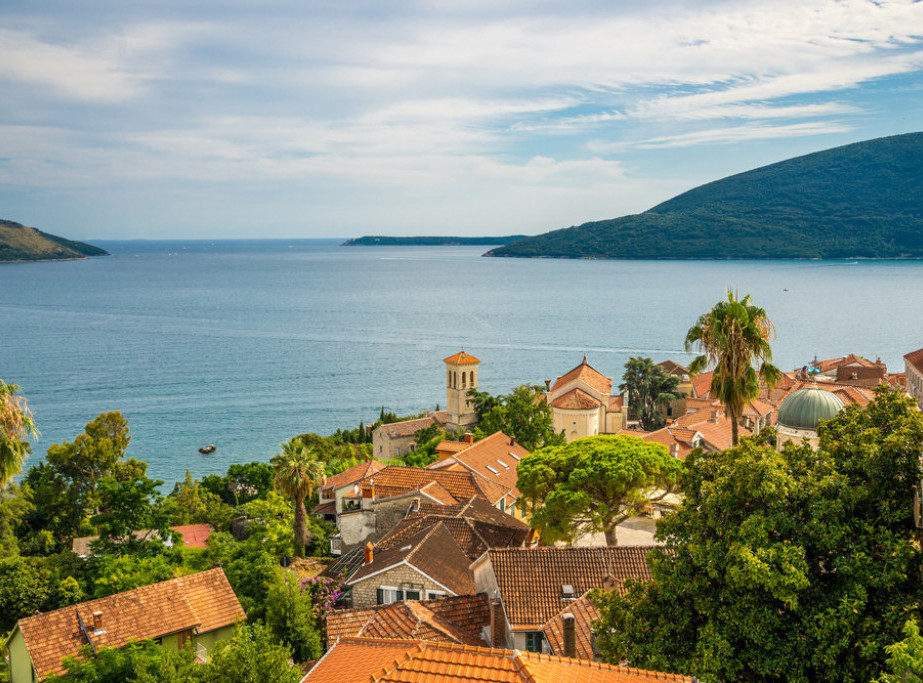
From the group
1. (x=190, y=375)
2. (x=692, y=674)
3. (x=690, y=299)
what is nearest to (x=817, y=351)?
(x=690, y=299)

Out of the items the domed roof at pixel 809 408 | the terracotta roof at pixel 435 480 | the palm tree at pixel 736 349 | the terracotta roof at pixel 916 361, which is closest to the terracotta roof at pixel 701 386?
the terracotta roof at pixel 916 361

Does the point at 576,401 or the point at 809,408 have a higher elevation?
the point at 809,408

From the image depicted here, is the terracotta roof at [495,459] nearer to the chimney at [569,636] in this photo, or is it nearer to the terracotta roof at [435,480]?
the terracotta roof at [435,480]

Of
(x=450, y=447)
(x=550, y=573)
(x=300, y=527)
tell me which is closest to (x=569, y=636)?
(x=550, y=573)

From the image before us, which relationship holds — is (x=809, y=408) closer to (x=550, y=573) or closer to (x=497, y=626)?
(x=550, y=573)

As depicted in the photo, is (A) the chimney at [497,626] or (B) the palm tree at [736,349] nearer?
(A) the chimney at [497,626]

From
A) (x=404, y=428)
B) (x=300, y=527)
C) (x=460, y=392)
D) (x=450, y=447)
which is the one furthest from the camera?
(x=404, y=428)

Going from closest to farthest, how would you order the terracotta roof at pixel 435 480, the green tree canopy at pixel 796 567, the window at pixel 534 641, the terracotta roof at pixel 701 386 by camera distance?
the green tree canopy at pixel 796 567 → the window at pixel 534 641 → the terracotta roof at pixel 435 480 → the terracotta roof at pixel 701 386
